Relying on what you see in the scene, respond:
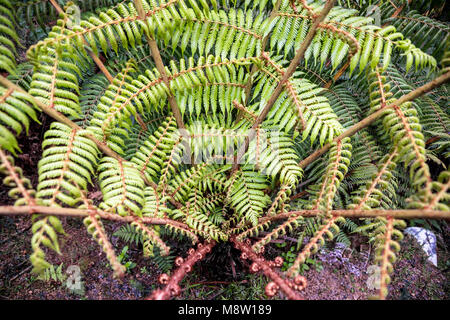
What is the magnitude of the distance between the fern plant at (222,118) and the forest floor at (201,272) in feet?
0.98

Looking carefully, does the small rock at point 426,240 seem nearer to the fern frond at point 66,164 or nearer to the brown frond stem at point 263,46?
the brown frond stem at point 263,46

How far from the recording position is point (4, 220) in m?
2.37

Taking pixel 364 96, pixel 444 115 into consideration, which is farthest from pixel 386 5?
pixel 444 115

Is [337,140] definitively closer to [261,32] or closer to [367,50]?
[367,50]

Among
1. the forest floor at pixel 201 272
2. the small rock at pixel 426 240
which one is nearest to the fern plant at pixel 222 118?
the forest floor at pixel 201 272

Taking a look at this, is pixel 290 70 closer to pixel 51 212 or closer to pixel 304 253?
pixel 304 253

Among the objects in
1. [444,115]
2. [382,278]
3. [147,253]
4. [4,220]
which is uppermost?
[382,278]

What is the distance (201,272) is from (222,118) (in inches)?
50.4

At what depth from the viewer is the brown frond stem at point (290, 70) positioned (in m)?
1.20

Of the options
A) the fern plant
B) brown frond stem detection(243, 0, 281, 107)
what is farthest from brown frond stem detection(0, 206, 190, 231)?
brown frond stem detection(243, 0, 281, 107)

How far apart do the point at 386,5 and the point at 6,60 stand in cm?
256

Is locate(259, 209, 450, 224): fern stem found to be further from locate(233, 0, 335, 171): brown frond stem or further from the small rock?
the small rock

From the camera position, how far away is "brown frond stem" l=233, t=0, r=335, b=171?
120cm

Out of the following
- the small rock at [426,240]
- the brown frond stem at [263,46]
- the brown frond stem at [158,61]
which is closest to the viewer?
the brown frond stem at [158,61]
